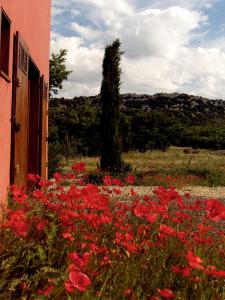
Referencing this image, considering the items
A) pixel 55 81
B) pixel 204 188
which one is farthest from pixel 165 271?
pixel 55 81

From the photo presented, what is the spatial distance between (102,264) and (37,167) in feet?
18.8

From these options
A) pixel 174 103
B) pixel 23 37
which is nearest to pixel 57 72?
pixel 23 37

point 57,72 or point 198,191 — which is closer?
point 198,191

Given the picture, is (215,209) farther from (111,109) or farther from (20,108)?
(111,109)

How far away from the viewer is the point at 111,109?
15.7 meters

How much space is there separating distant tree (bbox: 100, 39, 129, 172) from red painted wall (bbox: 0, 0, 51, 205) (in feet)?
21.6

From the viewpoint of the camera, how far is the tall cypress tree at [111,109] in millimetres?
15258

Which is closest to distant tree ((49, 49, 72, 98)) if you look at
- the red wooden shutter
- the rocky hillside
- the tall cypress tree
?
the tall cypress tree

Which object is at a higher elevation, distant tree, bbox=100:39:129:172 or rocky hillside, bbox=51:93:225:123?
rocky hillside, bbox=51:93:225:123

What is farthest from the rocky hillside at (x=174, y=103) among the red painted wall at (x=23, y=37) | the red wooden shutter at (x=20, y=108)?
the red wooden shutter at (x=20, y=108)

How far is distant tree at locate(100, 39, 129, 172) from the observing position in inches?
601

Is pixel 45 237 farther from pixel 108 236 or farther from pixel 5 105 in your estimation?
pixel 5 105

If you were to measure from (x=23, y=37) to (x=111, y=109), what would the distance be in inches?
383

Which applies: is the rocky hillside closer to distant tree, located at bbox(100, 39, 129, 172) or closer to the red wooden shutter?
distant tree, located at bbox(100, 39, 129, 172)
